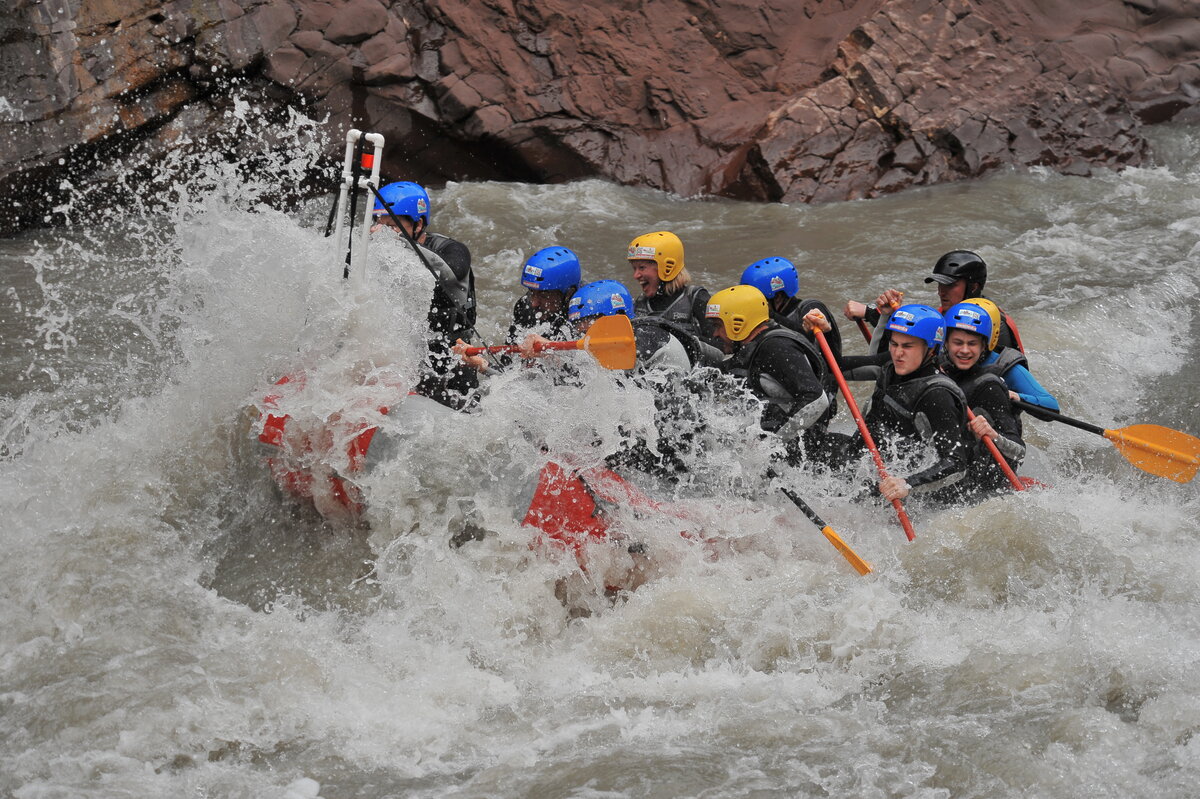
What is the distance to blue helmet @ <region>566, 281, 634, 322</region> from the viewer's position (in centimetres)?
580

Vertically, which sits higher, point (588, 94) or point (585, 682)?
point (588, 94)

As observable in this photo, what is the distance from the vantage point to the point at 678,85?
1213 centimetres

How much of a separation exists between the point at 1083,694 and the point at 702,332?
2.93 m

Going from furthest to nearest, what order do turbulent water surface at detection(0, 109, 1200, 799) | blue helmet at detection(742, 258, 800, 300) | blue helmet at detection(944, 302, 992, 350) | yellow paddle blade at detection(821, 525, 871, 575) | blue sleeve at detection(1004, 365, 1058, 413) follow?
blue helmet at detection(742, 258, 800, 300) < blue sleeve at detection(1004, 365, 1058, 413) < blue helmet at detection(944, 302, 992, 350) < yellow paddle blade at detection(821, 525, 871, 575) < turbulent water surface at detection(0, 109, 1200, 799)

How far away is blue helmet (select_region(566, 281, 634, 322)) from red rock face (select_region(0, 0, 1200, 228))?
233 inches

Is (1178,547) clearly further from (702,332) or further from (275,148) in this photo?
(275,148)

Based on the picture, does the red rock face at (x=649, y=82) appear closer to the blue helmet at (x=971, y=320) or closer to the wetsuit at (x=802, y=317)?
the wetsuit at (x=802, y=317)

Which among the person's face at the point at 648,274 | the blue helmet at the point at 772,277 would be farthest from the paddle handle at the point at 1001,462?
the person's face at the point at 648,274

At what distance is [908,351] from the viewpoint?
5.84 metres

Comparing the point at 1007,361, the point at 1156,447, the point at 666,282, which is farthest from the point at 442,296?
the point at 1156,447

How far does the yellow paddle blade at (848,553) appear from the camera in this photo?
5.43m

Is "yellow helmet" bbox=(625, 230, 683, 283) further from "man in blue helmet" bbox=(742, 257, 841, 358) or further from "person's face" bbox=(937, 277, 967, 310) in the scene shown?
"person's face" bbox=(937, 277, 967, 310)

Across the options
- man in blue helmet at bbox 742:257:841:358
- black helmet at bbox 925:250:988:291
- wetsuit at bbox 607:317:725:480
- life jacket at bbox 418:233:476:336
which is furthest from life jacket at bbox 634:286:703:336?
black helmet at bbox 925:250:988:291

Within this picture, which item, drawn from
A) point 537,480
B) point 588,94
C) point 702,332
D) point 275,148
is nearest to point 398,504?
point 537,480
